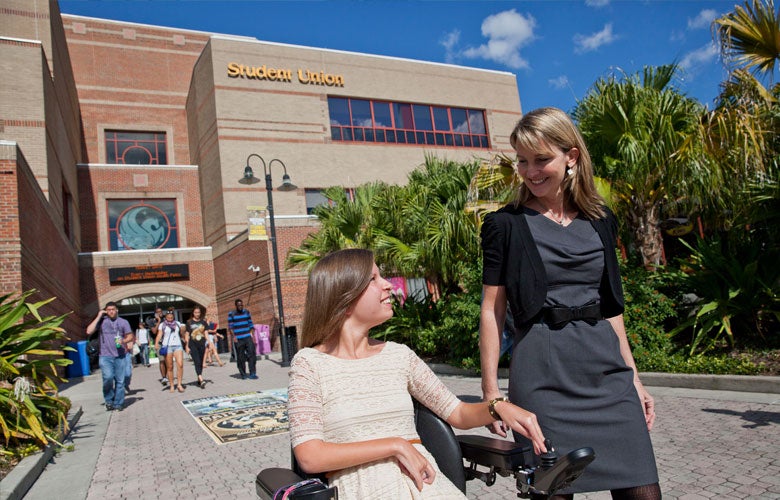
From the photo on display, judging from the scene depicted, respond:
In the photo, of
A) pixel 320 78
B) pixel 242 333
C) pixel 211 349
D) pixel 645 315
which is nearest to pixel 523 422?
pixel 645 315

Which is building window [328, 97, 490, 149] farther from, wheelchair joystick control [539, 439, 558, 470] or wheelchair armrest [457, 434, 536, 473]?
wheelchair joystick control [539, 439, 558, 470]

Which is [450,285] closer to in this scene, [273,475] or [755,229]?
[755,229]

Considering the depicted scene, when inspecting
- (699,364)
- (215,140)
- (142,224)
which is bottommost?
(699,364)

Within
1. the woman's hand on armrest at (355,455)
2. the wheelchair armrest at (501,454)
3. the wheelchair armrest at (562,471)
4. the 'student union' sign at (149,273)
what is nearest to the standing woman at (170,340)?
the woman's hand on armrest at (355,455)

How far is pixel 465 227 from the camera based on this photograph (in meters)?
11.1

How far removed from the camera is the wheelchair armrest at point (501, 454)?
184 cm

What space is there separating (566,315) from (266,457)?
4.75 meters

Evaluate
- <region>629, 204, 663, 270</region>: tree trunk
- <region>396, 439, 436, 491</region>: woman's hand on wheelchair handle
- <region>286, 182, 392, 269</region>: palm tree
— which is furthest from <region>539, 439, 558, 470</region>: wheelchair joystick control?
<region>286, 182, 392, 269</region>: palm tree

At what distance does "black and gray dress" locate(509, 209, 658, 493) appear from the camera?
6.44 ft

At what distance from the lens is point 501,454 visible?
6.08 ft

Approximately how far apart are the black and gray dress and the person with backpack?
30.6 ft

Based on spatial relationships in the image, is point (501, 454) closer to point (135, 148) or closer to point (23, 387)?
point (23, 387)

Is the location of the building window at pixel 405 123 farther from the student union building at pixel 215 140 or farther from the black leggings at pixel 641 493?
the black leggings at pixel 641 493

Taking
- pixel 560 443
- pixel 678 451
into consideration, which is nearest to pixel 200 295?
pixel 678 451
